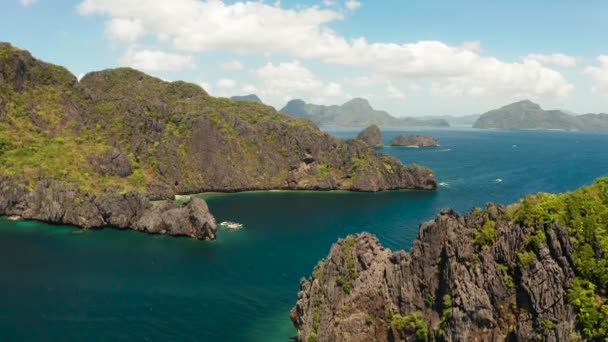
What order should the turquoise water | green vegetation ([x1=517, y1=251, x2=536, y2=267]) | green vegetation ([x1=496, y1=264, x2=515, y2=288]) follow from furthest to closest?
the turquoise water → green vegetation ([x1=496, y1=264, x2=515, y2=288]) → green vegetation ([x1=517, y1=251, x2=536, y2=267])

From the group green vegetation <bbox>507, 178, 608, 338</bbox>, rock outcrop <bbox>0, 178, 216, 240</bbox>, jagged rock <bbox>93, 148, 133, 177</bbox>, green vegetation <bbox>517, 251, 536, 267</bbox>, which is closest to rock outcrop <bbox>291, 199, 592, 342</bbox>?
green vegetation <bbox>517, 251, 536, 267</bbox>

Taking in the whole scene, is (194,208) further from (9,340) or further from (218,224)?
(9,340)

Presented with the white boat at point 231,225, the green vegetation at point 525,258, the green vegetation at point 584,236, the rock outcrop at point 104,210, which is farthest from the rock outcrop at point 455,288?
the white boat at point 231,225

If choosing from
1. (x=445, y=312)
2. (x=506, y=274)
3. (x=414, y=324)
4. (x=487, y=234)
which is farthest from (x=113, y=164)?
(x=506, y=274)

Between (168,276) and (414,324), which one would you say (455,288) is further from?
(168,276)

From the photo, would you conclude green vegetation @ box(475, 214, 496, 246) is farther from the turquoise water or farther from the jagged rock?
the jagged rock

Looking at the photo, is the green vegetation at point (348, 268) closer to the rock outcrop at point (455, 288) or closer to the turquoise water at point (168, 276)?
the rock outcrop at point (455, 288)
